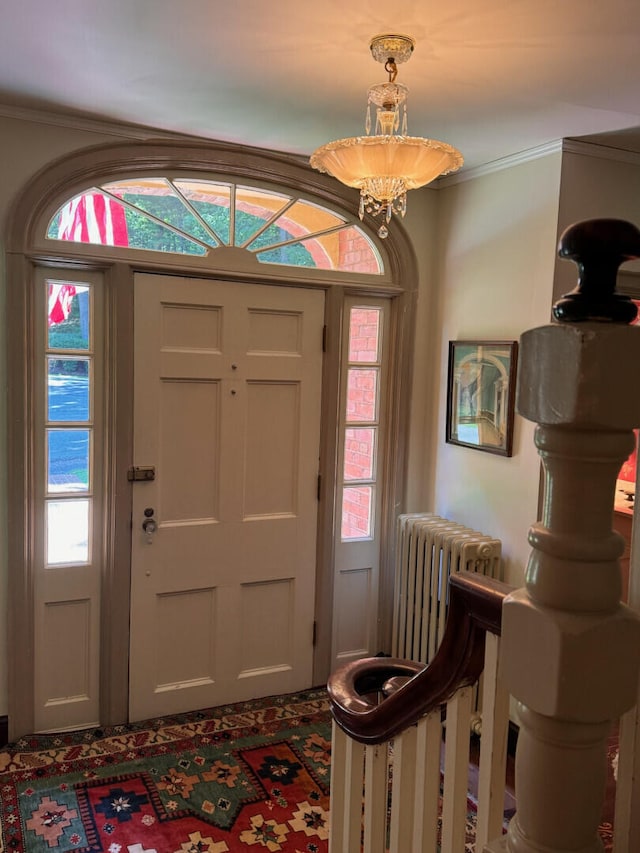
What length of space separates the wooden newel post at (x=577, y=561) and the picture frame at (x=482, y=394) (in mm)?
2470

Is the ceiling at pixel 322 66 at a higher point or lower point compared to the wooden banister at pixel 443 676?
higher

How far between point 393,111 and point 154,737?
107 inches

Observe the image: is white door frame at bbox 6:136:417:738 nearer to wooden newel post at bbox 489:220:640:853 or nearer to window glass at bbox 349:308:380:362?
window glass at bbox 349:308:380:362

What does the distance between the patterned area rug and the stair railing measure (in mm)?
1306

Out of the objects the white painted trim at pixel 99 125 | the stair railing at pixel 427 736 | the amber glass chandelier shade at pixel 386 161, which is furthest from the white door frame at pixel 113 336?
the stair railing at pixel 427 736

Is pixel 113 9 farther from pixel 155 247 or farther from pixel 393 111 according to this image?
pixel 155 247

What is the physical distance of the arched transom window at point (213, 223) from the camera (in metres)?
3.00

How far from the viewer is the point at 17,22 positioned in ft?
6.57

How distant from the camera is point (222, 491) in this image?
10.9 ft

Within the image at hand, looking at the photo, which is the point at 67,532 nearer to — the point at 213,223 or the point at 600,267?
the point at 213,223

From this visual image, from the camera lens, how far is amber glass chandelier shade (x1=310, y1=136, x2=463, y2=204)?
205cm

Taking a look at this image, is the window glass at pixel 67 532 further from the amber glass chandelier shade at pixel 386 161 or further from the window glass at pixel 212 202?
the amber glass chandelier shade at pixel 386 161

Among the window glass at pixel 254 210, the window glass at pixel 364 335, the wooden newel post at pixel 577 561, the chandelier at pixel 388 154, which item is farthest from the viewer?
the window glass at pixel 364 335

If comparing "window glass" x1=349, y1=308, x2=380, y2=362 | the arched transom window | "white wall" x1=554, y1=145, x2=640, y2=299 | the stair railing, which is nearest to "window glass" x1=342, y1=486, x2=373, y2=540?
"window glass" x1=349, y1=308, x2=380, y2=362
